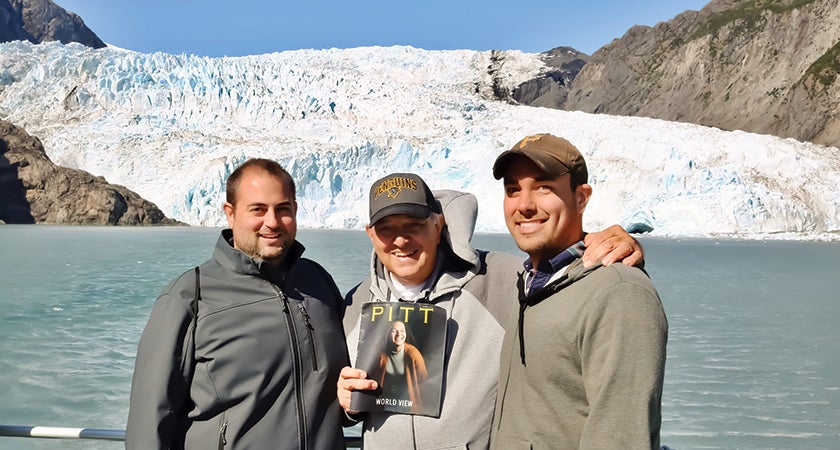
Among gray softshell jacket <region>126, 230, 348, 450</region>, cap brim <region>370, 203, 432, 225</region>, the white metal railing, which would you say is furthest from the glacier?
cap brim <region>370, 203, 432, 225</region>

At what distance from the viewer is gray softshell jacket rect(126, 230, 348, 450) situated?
1.43m

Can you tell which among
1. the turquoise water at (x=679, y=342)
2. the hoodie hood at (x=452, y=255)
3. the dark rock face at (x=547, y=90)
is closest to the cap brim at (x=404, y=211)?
the hoodie hood at (x=452, y=255)

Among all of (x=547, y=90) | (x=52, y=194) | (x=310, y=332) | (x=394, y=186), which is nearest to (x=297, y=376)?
(x=310, y=332)

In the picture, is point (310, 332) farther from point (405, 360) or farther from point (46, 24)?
point (46, 24)

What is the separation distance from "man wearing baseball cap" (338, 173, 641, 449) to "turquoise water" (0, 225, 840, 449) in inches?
115

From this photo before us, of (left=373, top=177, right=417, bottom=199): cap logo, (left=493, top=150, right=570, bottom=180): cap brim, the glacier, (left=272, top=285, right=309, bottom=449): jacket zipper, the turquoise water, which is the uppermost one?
the glacier

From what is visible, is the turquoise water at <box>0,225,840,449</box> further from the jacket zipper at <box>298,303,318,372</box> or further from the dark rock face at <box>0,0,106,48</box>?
the dark rock face at <box>0,0,106,48</box>

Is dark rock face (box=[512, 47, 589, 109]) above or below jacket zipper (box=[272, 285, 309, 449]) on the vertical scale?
above

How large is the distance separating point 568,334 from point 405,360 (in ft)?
1.50

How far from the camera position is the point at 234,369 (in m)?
1.47

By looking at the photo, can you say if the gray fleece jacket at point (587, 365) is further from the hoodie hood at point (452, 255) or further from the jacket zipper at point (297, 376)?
the jacket zipper at point (297, 376)

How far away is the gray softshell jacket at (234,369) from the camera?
1.43 m

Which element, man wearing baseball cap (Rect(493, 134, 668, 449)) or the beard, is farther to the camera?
the beard

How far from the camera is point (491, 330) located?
1497 millimetres
